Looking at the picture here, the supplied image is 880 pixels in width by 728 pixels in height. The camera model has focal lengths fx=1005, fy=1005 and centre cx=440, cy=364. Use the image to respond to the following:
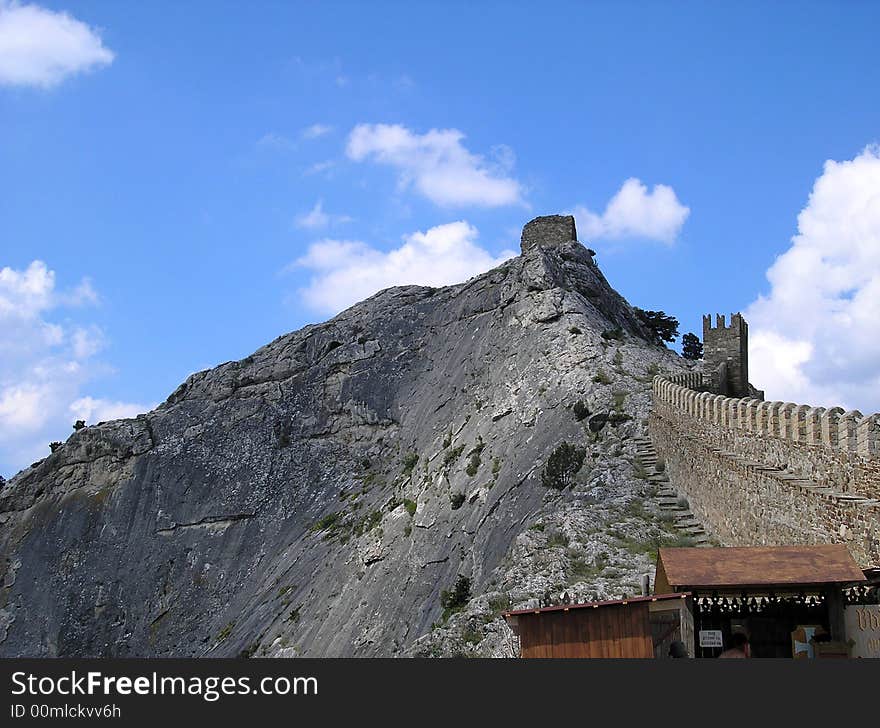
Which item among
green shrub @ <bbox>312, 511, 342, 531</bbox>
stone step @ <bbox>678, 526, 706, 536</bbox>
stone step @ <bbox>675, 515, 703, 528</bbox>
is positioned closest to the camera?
stone step @ <bbox>678, 526, 706, 536</bbox>

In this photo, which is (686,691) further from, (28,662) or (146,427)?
(146,427)

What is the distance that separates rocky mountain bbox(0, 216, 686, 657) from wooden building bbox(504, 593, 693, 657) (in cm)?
1087

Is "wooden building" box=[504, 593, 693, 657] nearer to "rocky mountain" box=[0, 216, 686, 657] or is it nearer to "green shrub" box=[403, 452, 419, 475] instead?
"rocky mountain" box=[0, 216, 686, 657]

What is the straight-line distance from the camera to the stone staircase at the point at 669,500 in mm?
29094

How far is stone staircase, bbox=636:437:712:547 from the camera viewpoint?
29.1 m

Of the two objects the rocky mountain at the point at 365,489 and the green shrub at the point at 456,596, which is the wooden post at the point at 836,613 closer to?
the rocky mountain at the point at 365,489

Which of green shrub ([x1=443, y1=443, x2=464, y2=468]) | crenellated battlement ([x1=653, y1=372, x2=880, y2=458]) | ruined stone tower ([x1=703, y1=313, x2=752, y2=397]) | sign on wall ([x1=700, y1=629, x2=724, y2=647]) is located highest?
ruined stone tower ([x1=703, y1=313, x2=752, y2=397])

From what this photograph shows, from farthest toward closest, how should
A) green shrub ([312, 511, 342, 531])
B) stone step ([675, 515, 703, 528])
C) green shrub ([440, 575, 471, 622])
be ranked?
green shrub ([312, 511, 342, 531]), green shrub ([440, 575, 471, 622]), stone step ([675, 515, 703, 528])

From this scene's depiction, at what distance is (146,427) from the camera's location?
241ft

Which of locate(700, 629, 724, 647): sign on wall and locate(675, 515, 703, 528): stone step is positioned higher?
locate(675, 515, 703, 528): stone step

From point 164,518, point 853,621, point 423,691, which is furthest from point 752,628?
point 164,518

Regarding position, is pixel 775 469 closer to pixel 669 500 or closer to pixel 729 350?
pixel 669 500

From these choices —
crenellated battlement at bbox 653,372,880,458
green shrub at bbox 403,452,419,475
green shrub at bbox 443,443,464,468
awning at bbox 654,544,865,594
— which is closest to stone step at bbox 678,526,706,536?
crenellated battlement at bbox 653,372,880,458

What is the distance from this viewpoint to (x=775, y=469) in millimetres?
22438
